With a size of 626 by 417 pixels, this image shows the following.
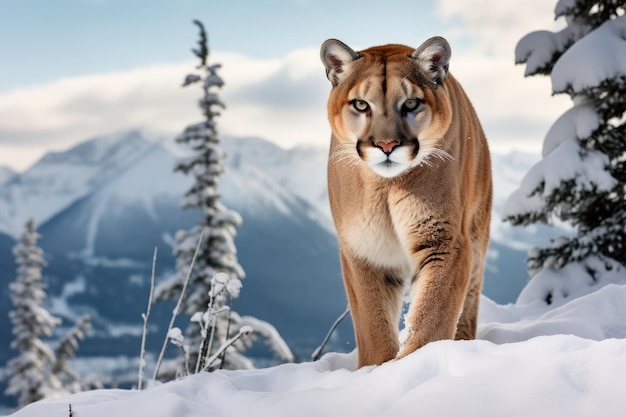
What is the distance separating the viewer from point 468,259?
470 cm

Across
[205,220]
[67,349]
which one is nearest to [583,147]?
[205,220]

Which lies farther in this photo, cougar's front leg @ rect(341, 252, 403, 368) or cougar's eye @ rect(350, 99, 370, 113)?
cougar's front leg @ rect(341, 252, 403, 368)

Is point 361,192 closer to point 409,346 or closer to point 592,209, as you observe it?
point 409,346

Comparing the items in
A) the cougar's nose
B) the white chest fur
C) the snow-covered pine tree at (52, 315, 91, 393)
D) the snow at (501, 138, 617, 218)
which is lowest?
the snow-covered pine tree at (52, 315, 91, 393)

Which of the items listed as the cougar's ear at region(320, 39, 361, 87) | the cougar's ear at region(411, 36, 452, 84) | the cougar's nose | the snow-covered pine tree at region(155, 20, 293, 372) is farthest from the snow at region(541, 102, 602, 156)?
the snow-covered pine tree at region(155, 20, 293, 372)

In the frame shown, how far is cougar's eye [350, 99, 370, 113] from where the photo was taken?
443 cm

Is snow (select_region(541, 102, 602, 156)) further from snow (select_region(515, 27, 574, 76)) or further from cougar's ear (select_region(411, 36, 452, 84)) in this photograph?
cougar's ear (select_region(411, 36, 452, 84))

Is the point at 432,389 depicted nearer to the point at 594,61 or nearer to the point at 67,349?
the point at 594,61

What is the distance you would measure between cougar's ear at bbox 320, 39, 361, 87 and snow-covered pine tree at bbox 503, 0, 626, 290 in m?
5.75

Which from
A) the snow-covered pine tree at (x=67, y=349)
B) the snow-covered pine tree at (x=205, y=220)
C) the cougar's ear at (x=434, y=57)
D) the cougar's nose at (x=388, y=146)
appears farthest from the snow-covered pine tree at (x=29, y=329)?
the cougar's nose at (x=388, y=146)

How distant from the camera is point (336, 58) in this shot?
4.77m

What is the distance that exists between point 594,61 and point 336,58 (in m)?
5.86

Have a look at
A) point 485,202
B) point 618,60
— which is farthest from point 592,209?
point 485,202

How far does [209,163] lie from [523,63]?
9732mm
